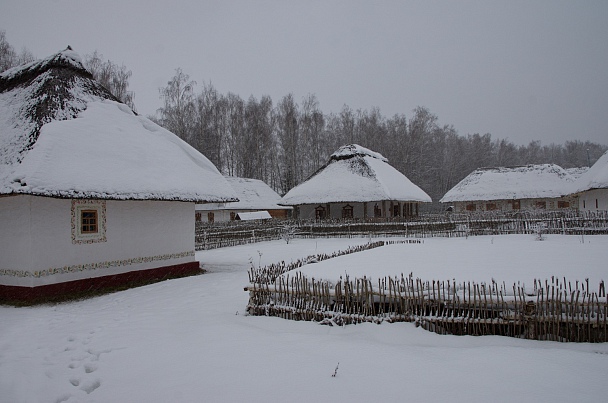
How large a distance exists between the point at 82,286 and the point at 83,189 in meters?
2.54

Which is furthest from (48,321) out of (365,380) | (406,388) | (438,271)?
(438,271)

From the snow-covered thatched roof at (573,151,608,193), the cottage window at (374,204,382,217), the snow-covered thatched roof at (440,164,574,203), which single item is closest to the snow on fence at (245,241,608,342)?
the snow-covered thatched roof at (573,151,608,193)

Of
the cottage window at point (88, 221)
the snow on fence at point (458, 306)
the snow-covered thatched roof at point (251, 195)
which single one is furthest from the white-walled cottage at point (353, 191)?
the snow on fence at point (458, 306)

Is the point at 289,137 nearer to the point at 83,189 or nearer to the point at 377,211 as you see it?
the point at 377,211

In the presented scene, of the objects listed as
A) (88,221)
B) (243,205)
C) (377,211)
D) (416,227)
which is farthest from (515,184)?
(88,221)

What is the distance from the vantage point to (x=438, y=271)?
23.8ft

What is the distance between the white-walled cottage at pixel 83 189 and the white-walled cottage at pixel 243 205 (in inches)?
748

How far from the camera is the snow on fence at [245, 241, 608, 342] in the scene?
5.02 m

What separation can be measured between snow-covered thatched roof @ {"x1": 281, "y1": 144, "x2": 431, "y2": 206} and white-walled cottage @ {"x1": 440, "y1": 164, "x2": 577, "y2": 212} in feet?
26.4

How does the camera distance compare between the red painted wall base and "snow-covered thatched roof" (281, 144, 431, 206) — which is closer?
the red painted wall base

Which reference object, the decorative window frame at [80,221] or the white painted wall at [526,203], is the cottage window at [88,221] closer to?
the decorative window frame at [80,221]

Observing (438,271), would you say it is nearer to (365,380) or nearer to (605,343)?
(605,343)

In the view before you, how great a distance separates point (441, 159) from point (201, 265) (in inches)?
1958

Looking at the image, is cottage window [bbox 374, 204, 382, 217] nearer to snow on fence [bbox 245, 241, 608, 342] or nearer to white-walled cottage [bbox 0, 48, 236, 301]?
white-walled cottage [bbox 0, 48, 236, 301]
